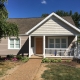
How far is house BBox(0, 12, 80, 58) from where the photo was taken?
1580 centimetres

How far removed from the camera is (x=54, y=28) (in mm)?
15992

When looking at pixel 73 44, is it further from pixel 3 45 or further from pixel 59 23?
pixel 3 45

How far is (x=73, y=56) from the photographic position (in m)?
15.7

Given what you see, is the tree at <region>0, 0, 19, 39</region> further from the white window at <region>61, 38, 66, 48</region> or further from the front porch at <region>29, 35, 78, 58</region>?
the white window at <region>61, 38, 66, 48</region>

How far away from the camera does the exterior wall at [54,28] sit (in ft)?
51.9

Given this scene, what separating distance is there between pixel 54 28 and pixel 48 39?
244cm

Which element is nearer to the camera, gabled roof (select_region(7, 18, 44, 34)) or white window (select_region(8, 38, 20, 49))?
white window (select_region(8, 38, 20, 49))

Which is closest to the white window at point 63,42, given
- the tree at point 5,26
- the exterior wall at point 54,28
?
the exterior wall at point 54,28

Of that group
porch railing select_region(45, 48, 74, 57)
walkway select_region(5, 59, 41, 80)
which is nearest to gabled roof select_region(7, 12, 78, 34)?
porch railing select_region(45, 48, 74, 57)

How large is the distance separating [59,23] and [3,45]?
26.5 feet

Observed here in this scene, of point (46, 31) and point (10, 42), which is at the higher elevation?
point (46, 31)

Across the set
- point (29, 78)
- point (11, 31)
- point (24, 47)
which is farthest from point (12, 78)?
point (24, 47)

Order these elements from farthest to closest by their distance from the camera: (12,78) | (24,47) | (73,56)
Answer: (24,47) < (73,56) < (12,78)

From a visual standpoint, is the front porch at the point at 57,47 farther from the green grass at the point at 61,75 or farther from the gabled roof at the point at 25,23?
the green grass at the point at 61,75
